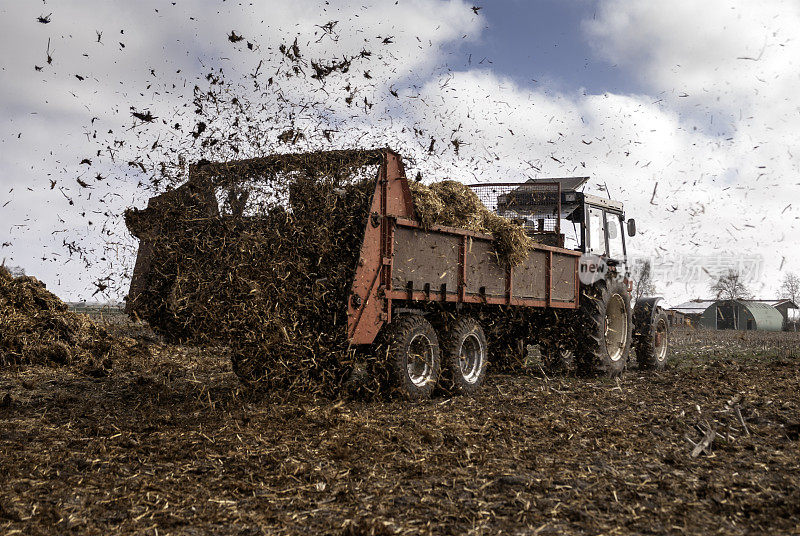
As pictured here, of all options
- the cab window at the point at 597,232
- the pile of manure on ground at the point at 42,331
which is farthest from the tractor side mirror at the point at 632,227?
the pile of manure on ground at the point at 42,331

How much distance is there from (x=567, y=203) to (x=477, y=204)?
2.65 m

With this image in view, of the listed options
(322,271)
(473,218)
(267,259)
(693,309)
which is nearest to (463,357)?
(473,218)

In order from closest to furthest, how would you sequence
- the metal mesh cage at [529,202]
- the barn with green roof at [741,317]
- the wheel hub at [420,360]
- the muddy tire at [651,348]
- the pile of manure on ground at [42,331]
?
the wheel hub at [420,360] < the metal mesh cage at [529,202] < the pile of manure on ground at [42,331] < the muddy tire at [651,348] < the barn with green roof at [741,317]

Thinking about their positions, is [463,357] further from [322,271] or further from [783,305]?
[783,305]

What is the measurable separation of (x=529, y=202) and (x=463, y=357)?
3.41 meters

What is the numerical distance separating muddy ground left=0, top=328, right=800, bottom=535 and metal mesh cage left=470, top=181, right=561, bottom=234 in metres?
3.29

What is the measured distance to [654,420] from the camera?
279 inches

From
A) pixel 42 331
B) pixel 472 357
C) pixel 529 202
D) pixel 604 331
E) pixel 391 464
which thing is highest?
pixel 529 202

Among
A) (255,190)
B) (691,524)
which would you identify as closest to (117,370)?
(255,190)

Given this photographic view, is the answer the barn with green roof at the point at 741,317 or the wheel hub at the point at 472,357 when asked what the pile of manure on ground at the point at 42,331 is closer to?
the wheel hub at the point at 472,357

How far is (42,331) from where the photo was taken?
11.6 meters

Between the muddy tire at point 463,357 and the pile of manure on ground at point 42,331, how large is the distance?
5.51 metres

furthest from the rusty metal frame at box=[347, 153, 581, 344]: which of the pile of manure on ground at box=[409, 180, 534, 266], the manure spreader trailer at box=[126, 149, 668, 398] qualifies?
the pile of manure on ground at box=[409, 180, 534, 266]

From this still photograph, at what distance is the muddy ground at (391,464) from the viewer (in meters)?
4.01
